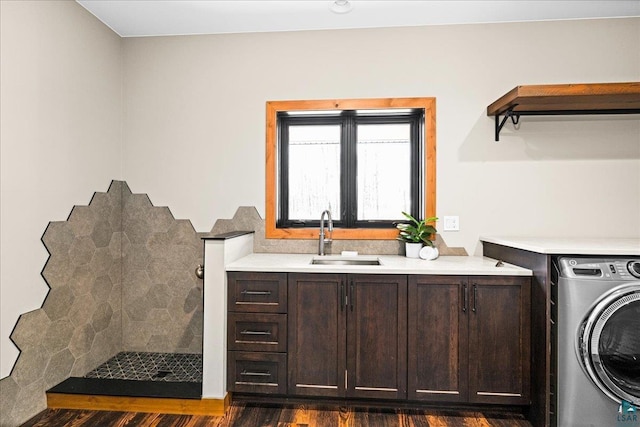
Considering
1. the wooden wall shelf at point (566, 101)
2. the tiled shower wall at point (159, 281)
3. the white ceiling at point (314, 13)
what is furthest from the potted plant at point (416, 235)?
the tiled shower wall at point (159, 281)

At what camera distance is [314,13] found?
2758mm

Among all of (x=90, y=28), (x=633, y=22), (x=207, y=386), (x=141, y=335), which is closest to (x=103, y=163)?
(x=90, y=28)

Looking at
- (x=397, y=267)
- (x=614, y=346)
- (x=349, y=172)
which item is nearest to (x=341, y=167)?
(x=349, y=172)

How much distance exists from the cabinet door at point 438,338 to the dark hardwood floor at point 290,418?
0.38 feet

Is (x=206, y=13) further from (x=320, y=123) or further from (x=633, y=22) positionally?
(x=633, y=22)

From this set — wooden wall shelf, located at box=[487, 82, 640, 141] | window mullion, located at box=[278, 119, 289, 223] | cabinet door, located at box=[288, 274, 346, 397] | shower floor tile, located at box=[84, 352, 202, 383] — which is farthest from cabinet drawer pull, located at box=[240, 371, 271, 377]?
wooden wall shelf, located at box=[487, 82, 640, 141]

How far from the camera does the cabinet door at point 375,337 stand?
2.36 meters

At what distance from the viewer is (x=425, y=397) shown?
2346 mm

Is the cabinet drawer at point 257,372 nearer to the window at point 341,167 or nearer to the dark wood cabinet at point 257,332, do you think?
the dark wood cabinet at point 257,332

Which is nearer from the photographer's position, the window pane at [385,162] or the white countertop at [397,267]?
the white countertop at [397,267]

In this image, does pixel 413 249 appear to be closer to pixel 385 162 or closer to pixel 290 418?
pixel 385 162

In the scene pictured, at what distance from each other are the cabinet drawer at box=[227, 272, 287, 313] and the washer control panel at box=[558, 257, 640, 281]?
1.54m

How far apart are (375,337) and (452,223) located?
1065 mm

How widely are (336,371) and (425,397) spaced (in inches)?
Result: 21.4
